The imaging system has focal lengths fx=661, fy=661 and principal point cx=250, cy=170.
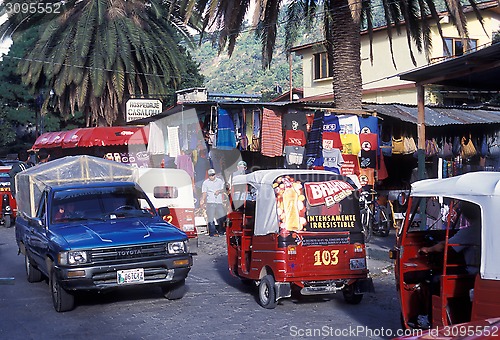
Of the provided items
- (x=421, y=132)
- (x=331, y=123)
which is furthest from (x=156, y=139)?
(x=421, y=132)

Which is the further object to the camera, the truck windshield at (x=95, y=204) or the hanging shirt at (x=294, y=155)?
the hanging shirt at (x=294, y=155)

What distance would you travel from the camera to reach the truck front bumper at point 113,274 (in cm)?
868

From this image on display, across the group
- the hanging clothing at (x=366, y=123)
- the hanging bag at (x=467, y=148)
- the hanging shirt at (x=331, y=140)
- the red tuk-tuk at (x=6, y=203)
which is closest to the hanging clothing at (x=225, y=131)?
the hanging shirt at (x=331, y=140)

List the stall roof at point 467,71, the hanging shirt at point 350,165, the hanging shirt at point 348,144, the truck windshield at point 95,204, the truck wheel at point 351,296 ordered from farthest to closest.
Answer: the hanging shirt at point 350,165 < the hanging shirt at point 348,144 < the stall roof at point 467,71 < the truck windshield at point 95,204 < the truck wheel at point 351,296

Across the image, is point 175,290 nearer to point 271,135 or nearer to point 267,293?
point 267,293

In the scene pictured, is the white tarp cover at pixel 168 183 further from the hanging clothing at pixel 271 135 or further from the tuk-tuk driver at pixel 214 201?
the hanging clothing at pixel 271 135

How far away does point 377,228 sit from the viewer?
672 inches

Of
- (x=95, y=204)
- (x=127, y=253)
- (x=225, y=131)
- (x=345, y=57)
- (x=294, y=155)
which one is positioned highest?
(x=345, y=57)

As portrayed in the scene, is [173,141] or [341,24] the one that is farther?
[173,141]

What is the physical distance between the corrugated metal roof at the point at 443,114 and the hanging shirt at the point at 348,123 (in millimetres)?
983

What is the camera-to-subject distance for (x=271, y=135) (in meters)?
17.0

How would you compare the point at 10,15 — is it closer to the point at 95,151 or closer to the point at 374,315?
the point at 95,151

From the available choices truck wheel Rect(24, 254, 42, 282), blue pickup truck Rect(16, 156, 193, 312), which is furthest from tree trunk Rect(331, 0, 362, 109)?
truck wheel Rect(24, 254, 42, 282)

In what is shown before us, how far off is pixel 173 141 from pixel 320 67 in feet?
→ 47.9
